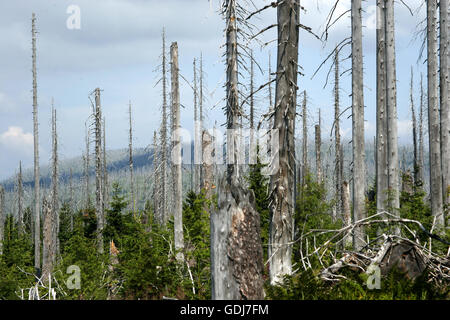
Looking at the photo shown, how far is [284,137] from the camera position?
7.96m

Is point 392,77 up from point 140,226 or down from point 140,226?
up

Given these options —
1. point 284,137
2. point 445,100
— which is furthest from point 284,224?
point 445,100

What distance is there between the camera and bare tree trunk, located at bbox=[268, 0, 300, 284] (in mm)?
7785

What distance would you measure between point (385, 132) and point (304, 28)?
6068 millimetres

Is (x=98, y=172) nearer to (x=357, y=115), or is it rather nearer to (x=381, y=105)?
A: (x=357, y=115)

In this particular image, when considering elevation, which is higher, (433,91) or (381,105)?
(433,91)

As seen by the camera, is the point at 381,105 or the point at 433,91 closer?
the point at 381,105

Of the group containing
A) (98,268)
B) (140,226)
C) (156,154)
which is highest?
(156,154)

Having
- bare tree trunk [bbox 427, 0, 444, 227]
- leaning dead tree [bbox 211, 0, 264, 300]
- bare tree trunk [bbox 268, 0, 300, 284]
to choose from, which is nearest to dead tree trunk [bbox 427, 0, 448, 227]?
bare tree trunk [bbox 427, 0, 444, 227]

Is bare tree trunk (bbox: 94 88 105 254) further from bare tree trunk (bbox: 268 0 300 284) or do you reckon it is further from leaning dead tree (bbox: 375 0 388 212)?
bare tree trunk (bbox: 268 0 300 284)
